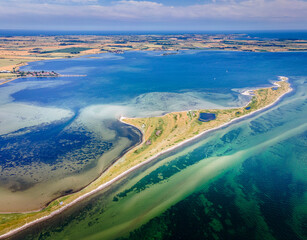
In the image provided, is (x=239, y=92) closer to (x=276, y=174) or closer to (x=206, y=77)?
(x=206, y=77)

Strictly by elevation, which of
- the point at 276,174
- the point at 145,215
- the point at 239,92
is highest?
the point at 239,92

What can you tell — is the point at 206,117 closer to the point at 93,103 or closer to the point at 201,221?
the point at 201,221

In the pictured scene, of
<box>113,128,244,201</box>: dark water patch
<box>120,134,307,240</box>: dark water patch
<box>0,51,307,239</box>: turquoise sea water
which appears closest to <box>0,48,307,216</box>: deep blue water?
<box>0,51,307,239</box>: turquoise sea water

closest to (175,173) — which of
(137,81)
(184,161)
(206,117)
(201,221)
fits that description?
(184,161)

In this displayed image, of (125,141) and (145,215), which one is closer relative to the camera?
(145,215)

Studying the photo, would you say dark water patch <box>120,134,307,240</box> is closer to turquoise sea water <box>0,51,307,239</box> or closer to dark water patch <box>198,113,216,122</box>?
turquoise sea water <box>0,51,307,239</box>

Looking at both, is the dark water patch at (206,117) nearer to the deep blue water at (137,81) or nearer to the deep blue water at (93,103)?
the deep blue water at (93,103)

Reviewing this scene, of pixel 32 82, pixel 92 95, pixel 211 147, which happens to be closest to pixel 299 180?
pixel 211 147

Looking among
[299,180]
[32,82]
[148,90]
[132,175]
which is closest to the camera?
[299,180]

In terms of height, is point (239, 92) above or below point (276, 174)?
above

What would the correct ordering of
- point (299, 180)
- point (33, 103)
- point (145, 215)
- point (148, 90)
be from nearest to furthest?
point (145, 215), point (299, 180), point (33, 103), point (148, 90)
